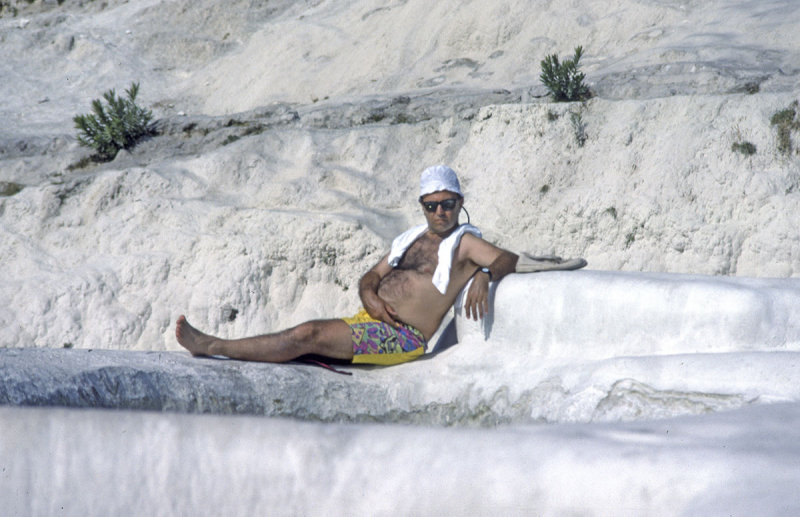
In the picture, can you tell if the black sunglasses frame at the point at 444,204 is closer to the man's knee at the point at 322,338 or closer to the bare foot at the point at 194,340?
the man's knee at the point at 322,338

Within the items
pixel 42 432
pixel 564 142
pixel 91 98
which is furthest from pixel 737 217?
pixel 91 98

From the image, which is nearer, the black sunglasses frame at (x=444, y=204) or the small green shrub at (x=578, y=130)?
the black sunglasses frame at (x=444, y=204)

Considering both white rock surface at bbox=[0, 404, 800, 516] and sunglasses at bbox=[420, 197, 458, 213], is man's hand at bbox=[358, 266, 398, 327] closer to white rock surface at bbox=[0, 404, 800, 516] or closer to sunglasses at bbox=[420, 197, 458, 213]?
sunglasses at bbox=[420, 197, 458, 213]

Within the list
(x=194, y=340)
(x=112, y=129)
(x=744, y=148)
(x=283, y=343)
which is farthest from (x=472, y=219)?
(x=112, y=129)

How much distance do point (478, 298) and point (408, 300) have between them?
0.53m

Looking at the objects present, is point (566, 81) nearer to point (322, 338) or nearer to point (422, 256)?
point (422, 256)

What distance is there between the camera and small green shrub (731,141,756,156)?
235 inches

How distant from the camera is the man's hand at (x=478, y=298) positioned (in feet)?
13.1

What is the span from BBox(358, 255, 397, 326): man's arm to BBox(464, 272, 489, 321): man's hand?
19.9 inches

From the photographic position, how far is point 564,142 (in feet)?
22.2

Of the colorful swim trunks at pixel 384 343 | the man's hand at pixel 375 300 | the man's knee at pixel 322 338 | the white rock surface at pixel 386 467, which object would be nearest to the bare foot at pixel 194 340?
the man's knee at pixel 322 338

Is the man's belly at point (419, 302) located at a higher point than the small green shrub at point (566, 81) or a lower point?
lower

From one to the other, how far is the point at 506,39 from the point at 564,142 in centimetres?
281

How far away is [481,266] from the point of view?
13.9ft
